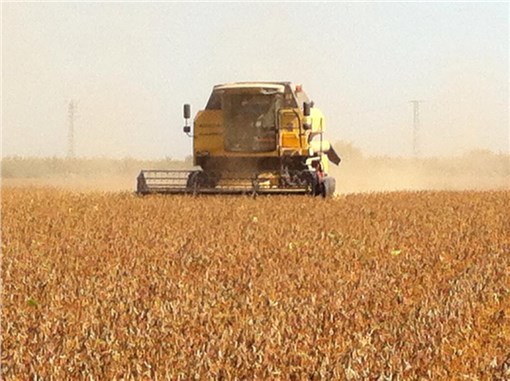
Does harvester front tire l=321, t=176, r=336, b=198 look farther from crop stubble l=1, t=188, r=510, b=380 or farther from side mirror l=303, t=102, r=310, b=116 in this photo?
crop stubble l=1, t=188, r=510, b=380

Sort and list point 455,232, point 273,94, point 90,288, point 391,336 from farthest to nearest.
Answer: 1. point 273,94
2. point 455,232
3. point 90,288
4. point 391,336

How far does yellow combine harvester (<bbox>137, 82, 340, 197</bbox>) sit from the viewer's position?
18406 millimetres

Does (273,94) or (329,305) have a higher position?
(273,94)

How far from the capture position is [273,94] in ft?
61.9

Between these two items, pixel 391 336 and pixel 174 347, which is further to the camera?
pixel 391 336

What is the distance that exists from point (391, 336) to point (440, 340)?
9.7 inches

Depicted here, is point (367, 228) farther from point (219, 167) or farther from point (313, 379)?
point (219, 167)

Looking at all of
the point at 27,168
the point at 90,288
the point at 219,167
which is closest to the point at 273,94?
the point at 219,167

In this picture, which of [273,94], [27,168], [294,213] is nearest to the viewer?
[294,213]

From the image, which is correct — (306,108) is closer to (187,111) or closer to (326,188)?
(326,188)

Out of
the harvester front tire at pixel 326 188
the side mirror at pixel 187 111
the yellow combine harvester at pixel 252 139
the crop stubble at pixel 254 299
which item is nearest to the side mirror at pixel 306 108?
the yellow combine harvester at pixel 252 139

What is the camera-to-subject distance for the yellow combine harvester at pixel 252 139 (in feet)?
60.4

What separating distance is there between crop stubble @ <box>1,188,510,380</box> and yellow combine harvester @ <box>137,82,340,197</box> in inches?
282

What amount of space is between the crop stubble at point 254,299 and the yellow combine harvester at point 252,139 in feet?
23.5
